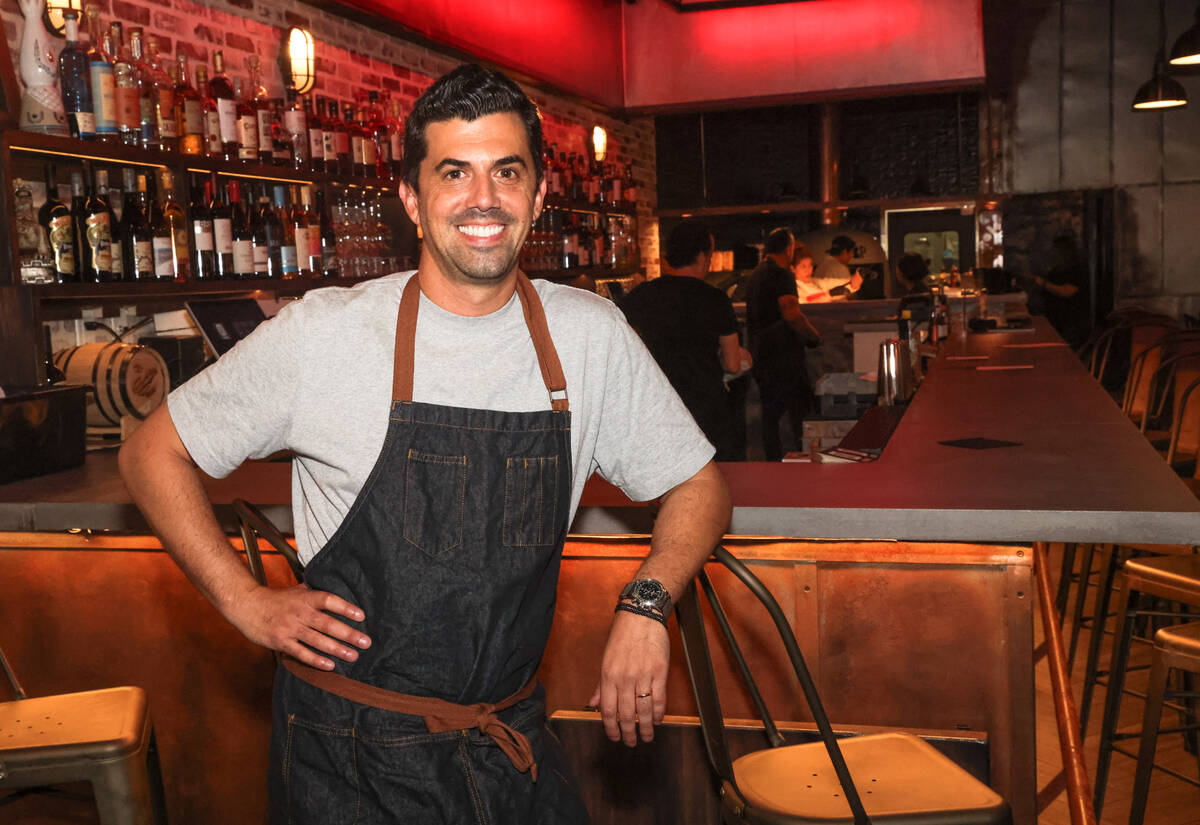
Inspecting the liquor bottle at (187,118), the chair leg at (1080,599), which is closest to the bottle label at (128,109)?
the liquor bottle at (187,118)

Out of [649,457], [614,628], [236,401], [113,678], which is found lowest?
[113,678]

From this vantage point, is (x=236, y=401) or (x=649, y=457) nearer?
(x=236, y=401)

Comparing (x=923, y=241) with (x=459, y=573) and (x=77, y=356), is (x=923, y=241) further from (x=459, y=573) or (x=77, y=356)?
(x=459, y=573)

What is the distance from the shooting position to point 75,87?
301 cm

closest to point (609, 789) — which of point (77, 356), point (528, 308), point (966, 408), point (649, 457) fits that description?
point (649, 457)

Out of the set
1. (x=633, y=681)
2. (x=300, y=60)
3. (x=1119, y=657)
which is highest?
(x=300, y=60)

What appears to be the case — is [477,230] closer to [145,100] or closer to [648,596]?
[648,596]

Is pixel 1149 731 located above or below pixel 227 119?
below

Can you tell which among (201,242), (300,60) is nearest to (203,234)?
(201,242)

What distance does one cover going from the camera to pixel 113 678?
7.80ft

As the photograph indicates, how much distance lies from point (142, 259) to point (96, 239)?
194 mm

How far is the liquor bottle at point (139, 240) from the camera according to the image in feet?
10.5

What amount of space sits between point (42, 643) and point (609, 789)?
1.23 m

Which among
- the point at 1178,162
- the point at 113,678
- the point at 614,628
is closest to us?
the point at 614,628
